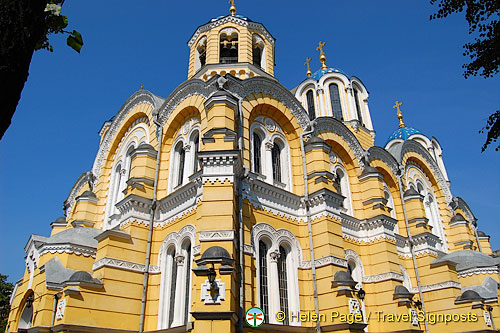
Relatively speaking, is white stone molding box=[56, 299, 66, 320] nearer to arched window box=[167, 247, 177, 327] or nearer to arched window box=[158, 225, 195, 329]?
arched window box=[158, 225, 195, 329]

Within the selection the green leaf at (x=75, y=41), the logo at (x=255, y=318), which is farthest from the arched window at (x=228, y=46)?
the green leaf at (x=75, y=41)

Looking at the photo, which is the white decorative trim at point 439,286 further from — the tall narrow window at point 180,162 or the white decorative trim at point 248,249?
the tall narrow window at point 180,162

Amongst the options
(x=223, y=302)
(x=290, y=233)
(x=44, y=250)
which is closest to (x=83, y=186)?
(x=44, y=250)

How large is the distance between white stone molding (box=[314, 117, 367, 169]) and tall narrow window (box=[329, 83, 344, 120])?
5.77 m

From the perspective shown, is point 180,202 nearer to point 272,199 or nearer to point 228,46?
point 272,199

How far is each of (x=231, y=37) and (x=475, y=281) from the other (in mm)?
19029

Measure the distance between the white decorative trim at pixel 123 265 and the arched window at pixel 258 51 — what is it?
12.5 m

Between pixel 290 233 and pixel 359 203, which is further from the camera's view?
pixel 359 203

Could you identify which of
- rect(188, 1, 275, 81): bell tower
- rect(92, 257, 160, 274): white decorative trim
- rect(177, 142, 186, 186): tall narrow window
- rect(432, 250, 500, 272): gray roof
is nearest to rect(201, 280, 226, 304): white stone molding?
rect(92, 257, 160, 274): white decorative trim

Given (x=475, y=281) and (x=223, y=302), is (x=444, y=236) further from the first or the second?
(x=223, y=302)

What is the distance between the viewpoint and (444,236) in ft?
85.5

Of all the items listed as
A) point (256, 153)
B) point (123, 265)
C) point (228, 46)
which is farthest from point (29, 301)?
point (228, 46)

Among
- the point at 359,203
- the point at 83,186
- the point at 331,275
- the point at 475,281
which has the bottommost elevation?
the point at 331,275

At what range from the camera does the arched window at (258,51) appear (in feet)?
72.9
